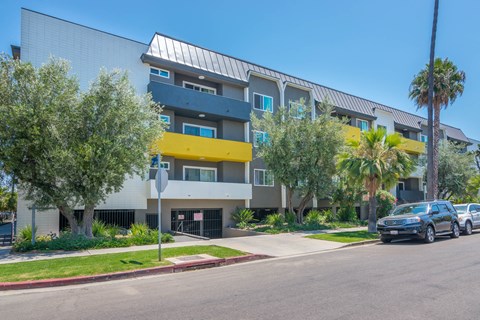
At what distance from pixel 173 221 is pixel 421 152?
32.2 m

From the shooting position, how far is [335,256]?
40.7 feet

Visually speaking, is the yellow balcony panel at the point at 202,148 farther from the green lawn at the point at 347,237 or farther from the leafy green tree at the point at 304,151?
the green lawn at the point at 347,237

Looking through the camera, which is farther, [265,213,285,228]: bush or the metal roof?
the metal roof

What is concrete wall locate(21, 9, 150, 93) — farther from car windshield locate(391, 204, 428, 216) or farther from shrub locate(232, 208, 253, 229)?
car windshield locate(391, 204, 428, 216)

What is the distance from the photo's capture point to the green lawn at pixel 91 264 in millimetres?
9578

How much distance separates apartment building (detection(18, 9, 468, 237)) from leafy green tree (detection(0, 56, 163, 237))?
183 inches

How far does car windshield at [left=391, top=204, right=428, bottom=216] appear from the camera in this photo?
1647 centimetres

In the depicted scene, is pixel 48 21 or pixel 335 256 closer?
pixel 335 256

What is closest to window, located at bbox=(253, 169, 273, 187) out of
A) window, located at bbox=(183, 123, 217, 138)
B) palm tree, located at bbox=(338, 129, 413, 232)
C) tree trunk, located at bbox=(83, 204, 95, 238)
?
window, located at bbox=(183, 123, 217, 138)

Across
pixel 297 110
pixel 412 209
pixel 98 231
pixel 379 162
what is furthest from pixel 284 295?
A: pixel 297 110

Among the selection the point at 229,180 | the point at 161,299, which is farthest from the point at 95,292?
the point at 229,180

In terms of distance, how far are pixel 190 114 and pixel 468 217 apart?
17.8 m

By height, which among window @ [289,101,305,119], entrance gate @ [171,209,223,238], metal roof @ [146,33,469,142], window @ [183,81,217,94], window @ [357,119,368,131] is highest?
metal roof @ [146,33,469,142]

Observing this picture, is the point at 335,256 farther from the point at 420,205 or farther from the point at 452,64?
the point at 452,64
